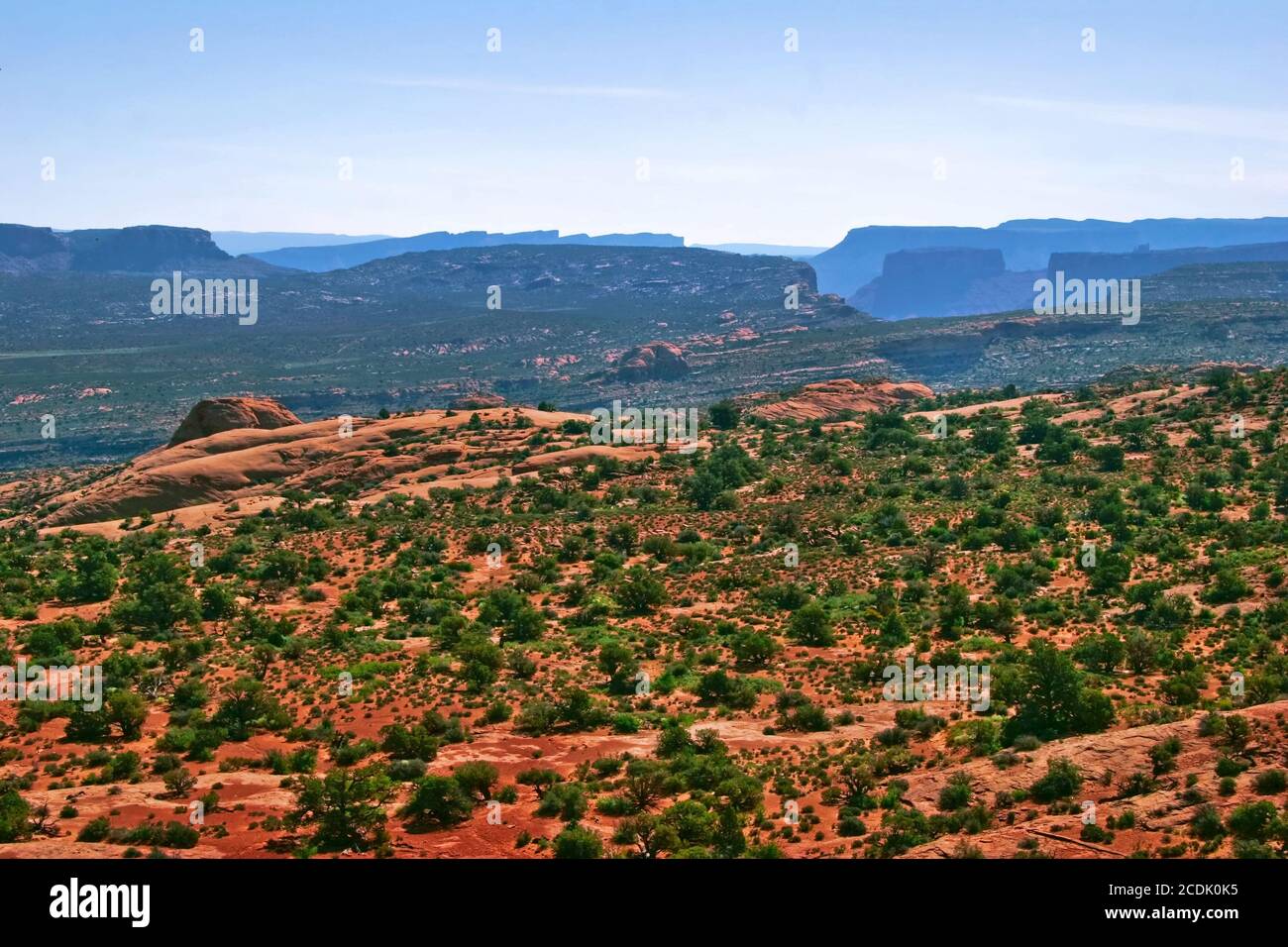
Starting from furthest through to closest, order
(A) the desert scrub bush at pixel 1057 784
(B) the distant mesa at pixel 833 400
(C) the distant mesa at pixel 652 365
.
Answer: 1. (C) the distant mesa at pixel 652 365
2. (B) the distant mesa at pixel 833 400
3. (A) the desert scrub bush at pixel 1057 784

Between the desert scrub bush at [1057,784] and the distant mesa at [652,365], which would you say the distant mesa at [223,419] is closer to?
the desert scrub bush at [1057,784]

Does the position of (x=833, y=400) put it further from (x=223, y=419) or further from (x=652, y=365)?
(x=652, y=365)

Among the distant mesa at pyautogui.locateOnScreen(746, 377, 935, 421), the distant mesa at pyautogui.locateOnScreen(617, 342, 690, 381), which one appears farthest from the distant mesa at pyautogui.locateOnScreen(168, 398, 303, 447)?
the distant mesa at pyautogui.locateOnScreen(617, 342, 690, 381)

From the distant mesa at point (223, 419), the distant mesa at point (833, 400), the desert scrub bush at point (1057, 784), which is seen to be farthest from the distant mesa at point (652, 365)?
the desert scrub bush at point (1057, 784)

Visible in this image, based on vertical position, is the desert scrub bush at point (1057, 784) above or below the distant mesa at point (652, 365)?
below

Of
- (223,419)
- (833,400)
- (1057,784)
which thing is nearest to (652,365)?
(833,400)

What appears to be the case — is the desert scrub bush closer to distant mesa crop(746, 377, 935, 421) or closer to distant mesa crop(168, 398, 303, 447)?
distant mesa crop(746, 377, 935, 421)

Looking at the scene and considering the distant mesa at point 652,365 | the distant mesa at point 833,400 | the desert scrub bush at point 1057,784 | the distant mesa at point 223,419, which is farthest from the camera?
the distant mesa at point 652,365

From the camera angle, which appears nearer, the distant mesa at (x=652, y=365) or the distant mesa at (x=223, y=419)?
the distant mesa at (x=223, y=419)
